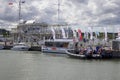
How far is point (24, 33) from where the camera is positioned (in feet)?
647

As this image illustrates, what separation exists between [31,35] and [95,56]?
117 meters

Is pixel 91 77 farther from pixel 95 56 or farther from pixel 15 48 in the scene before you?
pixel 15 48

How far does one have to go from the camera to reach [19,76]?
1704 inches

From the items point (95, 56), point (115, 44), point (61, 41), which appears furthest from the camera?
point (61, 41)

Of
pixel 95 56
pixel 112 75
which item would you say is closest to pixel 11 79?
pixel 112 75

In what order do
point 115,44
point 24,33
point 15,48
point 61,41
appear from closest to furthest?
point 115,44 → point 61,41 → point 15,48 → point 24,33

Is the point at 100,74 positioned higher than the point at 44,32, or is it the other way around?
the point at 44,32

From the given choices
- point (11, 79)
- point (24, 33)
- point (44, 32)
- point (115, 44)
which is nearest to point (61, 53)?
point (115, 44)

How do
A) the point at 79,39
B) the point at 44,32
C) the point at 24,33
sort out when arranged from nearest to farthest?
the point at 79,39
the point at 44,32
the point at 24,33

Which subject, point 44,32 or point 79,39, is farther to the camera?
point 44,32

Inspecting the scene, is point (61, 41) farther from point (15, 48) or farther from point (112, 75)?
point (112, 75)

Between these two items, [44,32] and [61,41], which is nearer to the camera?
[61,41]

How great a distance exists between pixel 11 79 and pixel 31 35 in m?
149

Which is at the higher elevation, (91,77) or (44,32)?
(44,32)
